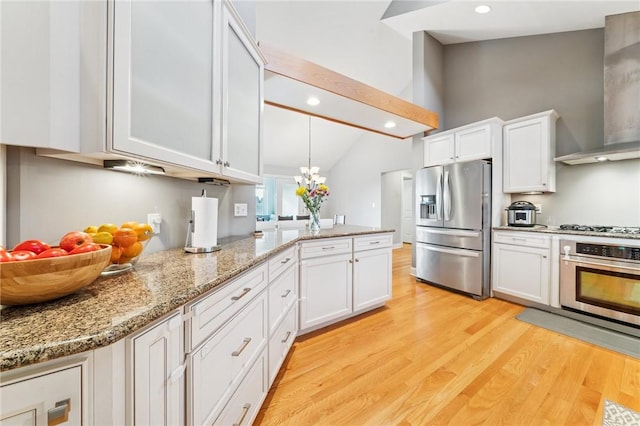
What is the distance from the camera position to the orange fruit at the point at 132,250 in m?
1.00

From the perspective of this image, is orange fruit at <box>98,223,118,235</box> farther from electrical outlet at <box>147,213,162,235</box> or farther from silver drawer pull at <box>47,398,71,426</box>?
silver drawer pull at <box>47,398,71,426</box>

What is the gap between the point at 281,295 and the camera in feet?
5.54

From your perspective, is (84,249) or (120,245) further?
(120,245)

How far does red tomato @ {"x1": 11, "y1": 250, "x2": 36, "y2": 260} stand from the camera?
0.60 meters

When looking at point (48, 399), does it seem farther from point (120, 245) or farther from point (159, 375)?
point (120, 245)

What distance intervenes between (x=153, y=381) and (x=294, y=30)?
4887 millimetres

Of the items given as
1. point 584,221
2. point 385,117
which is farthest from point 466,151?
point 584,221

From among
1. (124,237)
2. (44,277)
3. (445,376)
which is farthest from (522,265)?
(44,277)

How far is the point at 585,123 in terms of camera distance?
3027 millimetres

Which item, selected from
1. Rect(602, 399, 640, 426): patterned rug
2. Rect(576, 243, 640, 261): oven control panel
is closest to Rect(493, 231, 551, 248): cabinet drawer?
Rect(576, 243, 640, 261): oven control panel

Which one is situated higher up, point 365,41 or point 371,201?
point 365,41

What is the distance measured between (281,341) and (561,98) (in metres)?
4.30

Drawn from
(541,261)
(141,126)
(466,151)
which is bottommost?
(541,261)

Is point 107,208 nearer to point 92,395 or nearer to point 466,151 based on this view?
point 92,395
